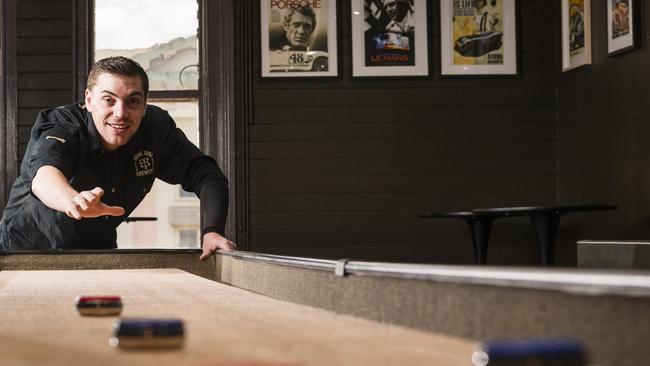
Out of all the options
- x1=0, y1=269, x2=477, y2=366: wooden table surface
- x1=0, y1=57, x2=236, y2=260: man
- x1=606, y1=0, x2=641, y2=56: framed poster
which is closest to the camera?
x1=0, y1=269, x2=477, y2=366: wooden table surface

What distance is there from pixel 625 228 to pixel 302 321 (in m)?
4.14

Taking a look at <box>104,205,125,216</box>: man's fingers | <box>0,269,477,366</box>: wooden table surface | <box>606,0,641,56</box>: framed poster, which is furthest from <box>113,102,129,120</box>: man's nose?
<box>606,0,641,56</box>: framed poster

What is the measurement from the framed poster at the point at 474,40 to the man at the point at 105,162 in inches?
92.8

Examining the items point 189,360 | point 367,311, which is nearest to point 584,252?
point 367,311

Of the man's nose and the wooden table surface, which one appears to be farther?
the man's nose

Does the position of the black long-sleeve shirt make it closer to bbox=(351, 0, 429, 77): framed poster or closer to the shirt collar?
the shirt collar

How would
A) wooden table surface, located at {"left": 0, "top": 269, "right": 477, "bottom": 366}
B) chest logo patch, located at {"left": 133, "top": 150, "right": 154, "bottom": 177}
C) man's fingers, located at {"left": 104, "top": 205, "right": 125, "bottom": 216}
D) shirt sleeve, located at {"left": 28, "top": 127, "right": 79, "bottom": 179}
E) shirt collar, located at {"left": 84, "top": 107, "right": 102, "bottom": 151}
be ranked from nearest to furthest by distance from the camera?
wooden table surface, located at {"left": 0, "top": 269, "right": 477, "bottom": 366} < man's fingers, located at {"left": 104, "top": 205, "right": 125, "bottom": 216} < shirt sleeve, located at {"left": 28, "top": 127, "right": 79, "bottom": 179} < shirt collar, located at {"left": 84, "top": 107, "right": 102, "bottom": 151} < chest logo patch, located at {"left": 133, "top": 150, "right": 154, "bottom": 177}

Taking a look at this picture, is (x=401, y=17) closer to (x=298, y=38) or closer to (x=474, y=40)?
(x=474, y=40)

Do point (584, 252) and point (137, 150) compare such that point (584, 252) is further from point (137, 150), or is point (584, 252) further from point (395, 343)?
point (395, 343)

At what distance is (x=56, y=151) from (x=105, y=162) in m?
0.32

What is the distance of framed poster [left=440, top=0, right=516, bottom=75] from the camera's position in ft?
19.5

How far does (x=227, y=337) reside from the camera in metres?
1.02

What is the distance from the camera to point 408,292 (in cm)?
133

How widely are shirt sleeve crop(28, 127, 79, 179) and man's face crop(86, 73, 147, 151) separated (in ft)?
0.44
